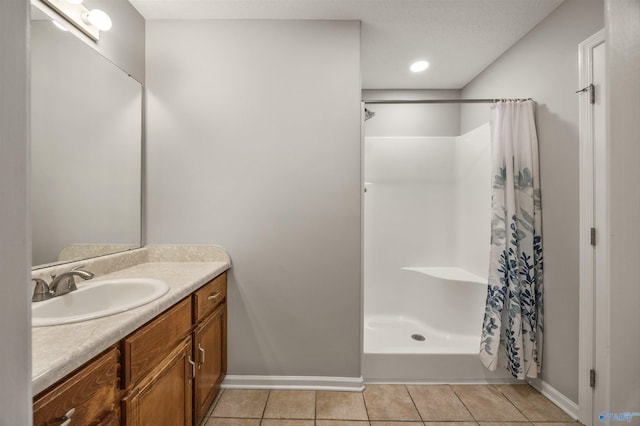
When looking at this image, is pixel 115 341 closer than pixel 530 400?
Yes

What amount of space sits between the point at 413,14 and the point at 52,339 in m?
2.38

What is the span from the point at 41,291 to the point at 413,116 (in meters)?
3.09

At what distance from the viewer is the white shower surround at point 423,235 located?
2463mm

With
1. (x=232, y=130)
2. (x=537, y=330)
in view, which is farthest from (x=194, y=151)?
(x=537, y=330)

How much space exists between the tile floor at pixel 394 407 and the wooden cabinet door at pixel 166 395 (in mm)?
429

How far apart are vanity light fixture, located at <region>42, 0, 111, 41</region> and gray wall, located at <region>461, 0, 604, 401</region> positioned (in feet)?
8.63

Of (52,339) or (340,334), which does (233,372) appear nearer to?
(340,334)

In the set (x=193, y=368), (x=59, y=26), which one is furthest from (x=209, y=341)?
(x=59, y=26)

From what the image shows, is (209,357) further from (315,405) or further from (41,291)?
(41,291)

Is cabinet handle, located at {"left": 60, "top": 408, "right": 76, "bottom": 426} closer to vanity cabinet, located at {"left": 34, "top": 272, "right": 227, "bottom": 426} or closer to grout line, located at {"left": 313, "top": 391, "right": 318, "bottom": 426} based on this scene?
vanity cabinet, located at {"left": 34, "top": 272, "right": 227, "bottom": 426}

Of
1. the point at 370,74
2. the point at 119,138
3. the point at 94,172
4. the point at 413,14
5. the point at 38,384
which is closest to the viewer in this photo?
the point at 38,384

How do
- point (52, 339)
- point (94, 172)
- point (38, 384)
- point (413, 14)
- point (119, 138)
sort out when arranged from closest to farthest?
point (38, 384) < point (52, 339) < point (94, 172) < point (119, 138) < point (413, 14)

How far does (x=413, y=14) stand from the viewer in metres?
1.82

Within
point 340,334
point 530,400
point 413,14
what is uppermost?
point 413,14
